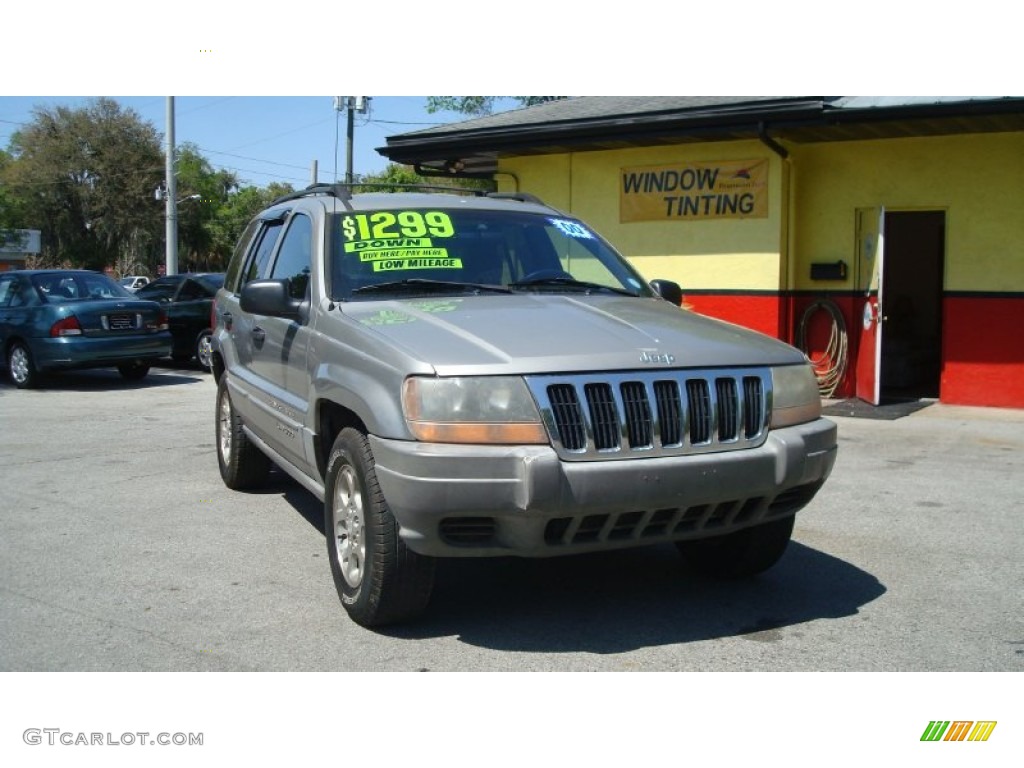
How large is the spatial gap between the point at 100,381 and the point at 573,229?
35.5 ft

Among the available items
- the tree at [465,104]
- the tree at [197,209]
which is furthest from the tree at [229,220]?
the tree at [465,104]

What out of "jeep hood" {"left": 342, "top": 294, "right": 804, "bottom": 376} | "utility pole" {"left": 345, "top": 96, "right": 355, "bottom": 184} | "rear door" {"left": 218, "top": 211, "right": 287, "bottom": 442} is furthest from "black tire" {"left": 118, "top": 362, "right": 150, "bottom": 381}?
"utility pole" {"left": 345, "top": 96, "right": 355, "bottom": 184}

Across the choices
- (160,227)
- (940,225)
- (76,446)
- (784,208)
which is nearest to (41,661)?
(76,446)

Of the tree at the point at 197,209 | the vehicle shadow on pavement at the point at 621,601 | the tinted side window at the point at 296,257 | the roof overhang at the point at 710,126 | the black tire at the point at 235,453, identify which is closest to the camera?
the vehicle shadow on pavement at the point at 621,601

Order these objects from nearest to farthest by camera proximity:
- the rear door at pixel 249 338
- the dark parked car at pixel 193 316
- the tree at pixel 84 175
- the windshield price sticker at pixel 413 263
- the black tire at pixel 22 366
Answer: the windshield price sticker at pixel 413 263
the rear door at pixel 249 338
the black tire at pixel 22 366
the dark parked car at pixel 193 316
the tree at pixel 84 175

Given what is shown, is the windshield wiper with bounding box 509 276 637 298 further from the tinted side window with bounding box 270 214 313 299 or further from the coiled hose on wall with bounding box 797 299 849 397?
the coiled hose on wall with bounding box 797 299 849 397

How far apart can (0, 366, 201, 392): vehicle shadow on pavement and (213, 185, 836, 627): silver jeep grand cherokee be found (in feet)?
30.8

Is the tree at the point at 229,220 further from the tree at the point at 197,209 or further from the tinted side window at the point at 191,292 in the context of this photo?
the tinted side window at the point at 191,292

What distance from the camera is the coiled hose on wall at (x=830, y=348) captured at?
12414 mm

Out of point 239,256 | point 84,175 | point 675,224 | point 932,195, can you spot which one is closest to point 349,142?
point 675,224

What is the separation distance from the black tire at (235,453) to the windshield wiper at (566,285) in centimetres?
259

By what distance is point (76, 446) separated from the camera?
897 centimetres

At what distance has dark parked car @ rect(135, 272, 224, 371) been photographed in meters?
15.7

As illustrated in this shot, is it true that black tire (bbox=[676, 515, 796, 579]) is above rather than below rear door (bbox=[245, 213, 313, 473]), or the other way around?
below
